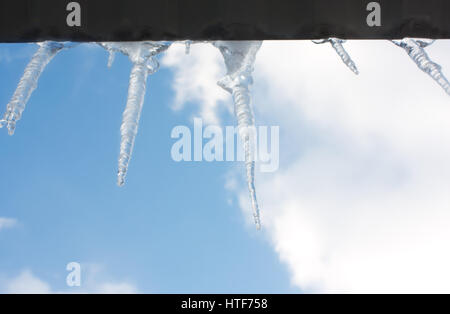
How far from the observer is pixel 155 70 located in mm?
1758

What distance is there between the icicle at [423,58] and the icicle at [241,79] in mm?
484

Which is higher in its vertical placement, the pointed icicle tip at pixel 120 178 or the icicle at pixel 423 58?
the icicle at pixel 423 58

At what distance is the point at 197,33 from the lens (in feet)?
4.65

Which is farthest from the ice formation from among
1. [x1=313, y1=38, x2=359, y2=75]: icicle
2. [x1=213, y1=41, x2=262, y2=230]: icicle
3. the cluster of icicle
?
[x1=313, y1=38, x2=359, y2=75]: icicle

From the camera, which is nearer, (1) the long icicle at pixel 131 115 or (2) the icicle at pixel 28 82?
(1) the long icicle at pixel 131 115

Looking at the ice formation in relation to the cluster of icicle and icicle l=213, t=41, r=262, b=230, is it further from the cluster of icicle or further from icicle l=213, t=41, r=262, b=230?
icicle l=213, t=41, r=262, b=230

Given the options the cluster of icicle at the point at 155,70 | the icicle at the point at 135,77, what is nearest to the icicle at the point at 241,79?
the cluster of icicle at the point at 155,70

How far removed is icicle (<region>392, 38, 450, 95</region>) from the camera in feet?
4.86

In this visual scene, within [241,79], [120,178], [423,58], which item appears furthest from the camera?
[241,79]

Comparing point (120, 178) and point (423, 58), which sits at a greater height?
point (423, 58)

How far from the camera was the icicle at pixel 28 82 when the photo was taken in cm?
156

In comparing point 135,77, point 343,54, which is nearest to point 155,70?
point 135,77

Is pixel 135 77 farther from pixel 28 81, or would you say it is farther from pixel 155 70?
pixel 28 81

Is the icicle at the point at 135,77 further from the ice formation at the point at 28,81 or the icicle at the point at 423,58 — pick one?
the icicle at the point at 423,58
